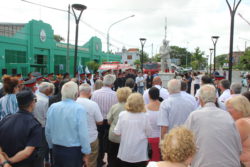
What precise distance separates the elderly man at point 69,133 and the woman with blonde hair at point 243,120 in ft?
6.53

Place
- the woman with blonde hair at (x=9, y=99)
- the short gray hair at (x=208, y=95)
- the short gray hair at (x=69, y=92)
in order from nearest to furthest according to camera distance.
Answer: the short gray hair at (x=208, y=95), the short gray hair at (x=69, y=92), the woman with blonde hair at (x=9, y=99)

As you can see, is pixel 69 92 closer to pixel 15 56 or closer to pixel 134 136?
pixel 134 136

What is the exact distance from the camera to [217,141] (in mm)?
2742

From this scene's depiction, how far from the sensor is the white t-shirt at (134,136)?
11.7 ft

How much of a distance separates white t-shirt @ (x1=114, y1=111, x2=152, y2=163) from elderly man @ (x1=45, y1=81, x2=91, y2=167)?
1.80ft

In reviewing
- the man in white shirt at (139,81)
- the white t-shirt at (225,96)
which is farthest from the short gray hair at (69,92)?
the man in white shirt at (139,81)

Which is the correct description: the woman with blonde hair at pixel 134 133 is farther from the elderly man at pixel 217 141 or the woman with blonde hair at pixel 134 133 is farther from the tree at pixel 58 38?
the tree at pixel 58 38

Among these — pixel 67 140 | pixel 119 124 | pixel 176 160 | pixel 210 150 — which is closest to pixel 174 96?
pixel 119 124

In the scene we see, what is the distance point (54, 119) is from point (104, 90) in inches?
75.5

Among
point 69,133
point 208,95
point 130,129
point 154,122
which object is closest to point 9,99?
point 69,133

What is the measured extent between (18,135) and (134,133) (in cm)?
160

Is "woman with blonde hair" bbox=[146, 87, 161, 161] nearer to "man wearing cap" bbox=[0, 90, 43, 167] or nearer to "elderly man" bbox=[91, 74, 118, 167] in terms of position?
"elderly man" bbox=[91, 74, 118, 167]

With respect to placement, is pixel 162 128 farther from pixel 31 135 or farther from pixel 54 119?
pixel 31 135

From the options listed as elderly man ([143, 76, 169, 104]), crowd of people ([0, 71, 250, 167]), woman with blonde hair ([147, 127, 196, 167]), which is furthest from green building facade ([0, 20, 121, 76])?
woman with blonde hair ([147, 127, 196, 167])
